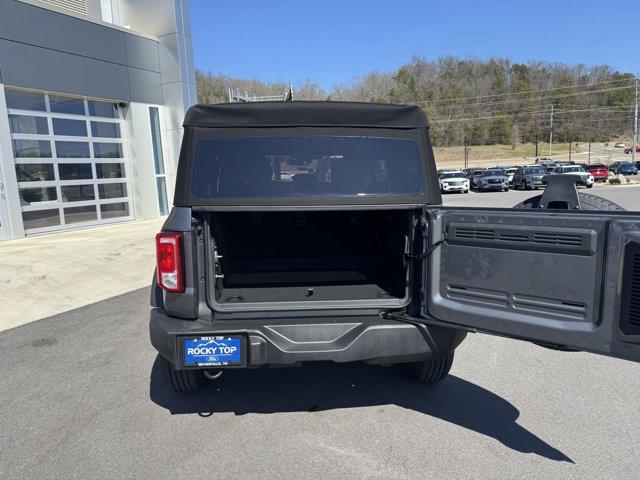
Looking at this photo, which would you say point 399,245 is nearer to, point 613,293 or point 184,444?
point 613,293

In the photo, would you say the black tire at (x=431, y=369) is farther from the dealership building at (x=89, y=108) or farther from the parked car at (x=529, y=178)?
the parked car at (x=529, y=178)

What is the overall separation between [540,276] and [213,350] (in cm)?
188

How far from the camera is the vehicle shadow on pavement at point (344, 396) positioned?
3112mm

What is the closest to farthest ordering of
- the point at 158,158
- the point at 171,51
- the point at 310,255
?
the point at 310,255
the point at 171,51
the point at 158,158

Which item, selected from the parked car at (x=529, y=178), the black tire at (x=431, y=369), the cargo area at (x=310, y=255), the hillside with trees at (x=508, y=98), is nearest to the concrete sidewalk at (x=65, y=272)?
the cargo area at (x=310, y=255)

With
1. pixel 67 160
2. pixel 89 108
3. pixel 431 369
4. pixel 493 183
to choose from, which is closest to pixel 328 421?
pixel 431 369

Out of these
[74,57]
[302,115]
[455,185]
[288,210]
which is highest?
[74,57]

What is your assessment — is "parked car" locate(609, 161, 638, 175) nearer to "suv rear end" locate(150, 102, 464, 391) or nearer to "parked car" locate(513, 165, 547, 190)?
"parked car" locate(513, 165, 547, 190)

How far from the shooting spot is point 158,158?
15.1 meters

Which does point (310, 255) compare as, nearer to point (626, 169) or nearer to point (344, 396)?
point (344, 396)

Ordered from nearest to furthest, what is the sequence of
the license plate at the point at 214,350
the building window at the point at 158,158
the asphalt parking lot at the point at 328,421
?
the asphalt parking lot at the point at 328,421 < the license plate at the point at 214,350 < the building window at the point at 158,158

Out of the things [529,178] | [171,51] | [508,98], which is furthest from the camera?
[508,98]

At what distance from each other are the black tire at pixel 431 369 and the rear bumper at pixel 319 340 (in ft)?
2.02

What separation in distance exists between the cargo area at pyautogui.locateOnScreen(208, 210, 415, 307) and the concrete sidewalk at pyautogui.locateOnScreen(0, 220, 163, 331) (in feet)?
11.6
